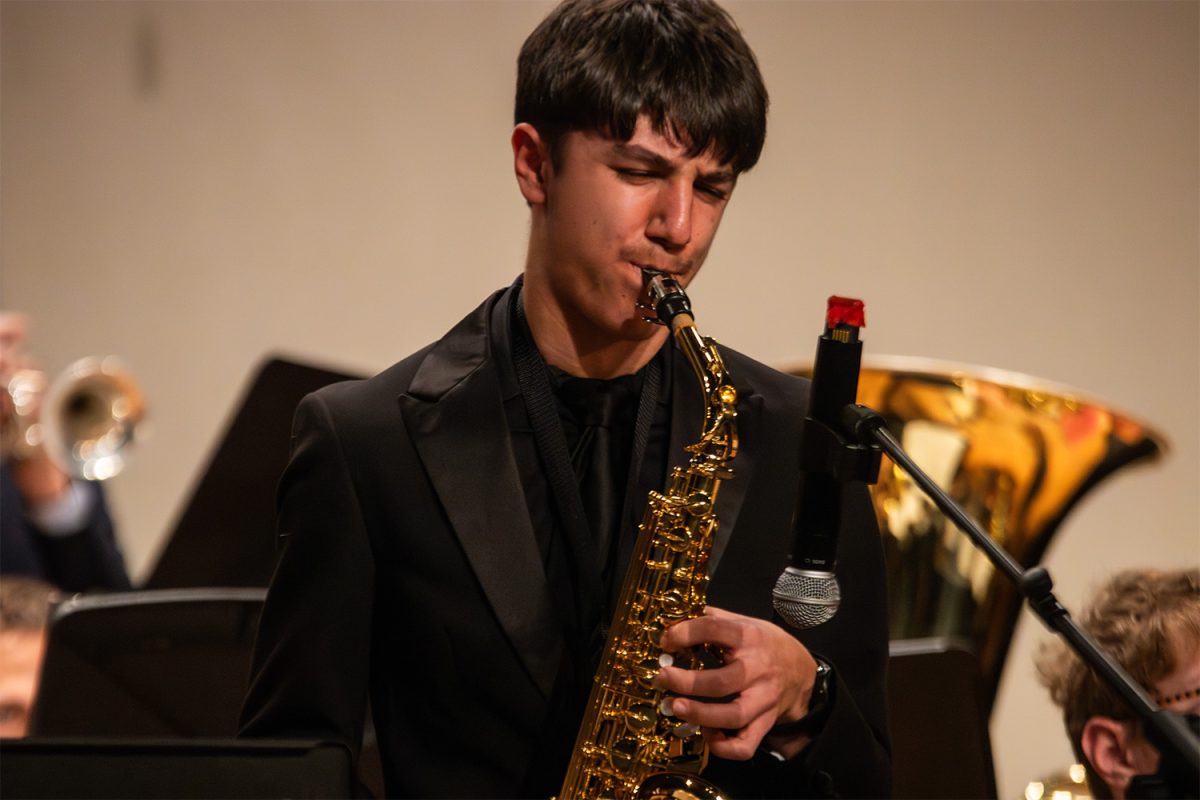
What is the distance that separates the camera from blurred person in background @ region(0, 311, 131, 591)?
12.0 feet

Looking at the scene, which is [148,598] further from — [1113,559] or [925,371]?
[1113,559]

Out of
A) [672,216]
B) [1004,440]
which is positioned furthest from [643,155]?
[1004,440]

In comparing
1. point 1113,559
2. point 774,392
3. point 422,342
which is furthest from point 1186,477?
point 774,392

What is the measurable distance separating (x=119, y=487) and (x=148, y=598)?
288 cm

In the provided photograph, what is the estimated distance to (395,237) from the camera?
4441 millimetres

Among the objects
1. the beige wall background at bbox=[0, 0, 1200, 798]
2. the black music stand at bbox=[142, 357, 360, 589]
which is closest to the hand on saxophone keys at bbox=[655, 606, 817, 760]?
the black music stand at bbox=[142, 357, 360, 589]

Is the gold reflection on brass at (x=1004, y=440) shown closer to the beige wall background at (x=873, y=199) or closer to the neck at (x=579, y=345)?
the neck at (x=579, y=345)

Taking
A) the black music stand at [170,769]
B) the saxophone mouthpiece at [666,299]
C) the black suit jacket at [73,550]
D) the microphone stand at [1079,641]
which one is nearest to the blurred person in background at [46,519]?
the black suit jacket at [73,550]

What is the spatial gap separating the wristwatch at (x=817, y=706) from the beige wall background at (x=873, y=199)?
264 cm

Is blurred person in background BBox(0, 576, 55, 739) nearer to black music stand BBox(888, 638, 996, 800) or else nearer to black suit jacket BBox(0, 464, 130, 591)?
black suit jacket BBox(0, 464, 130, 591)

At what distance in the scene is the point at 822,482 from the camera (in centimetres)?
135

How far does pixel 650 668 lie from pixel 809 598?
1.01 ft

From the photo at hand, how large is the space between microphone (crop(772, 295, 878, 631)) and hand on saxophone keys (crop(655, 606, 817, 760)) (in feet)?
0.41

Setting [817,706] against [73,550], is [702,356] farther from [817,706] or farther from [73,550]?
[73,550]
